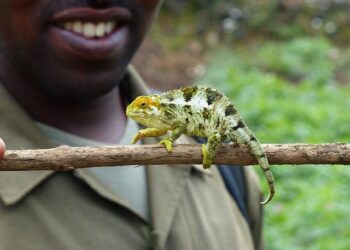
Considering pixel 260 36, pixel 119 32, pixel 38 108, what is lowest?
pixel 38 108

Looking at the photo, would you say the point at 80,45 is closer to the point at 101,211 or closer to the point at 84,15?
the point at 84,15

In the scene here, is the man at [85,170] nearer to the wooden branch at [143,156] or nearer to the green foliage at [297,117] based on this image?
the wooden branch at [143,156]

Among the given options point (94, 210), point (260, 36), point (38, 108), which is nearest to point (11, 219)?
point (94, 210)

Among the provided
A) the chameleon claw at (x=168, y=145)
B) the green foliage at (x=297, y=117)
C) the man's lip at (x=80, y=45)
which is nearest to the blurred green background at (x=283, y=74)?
the green foliage at (x=297, y=117)

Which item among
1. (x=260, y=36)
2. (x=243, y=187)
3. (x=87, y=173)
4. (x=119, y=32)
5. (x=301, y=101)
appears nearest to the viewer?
(x=87, y=173)

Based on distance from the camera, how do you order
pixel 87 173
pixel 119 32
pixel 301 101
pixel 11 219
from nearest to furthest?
pixel 11 219 → pixel 87 173 → pixel 119 32 → pixel 301 101

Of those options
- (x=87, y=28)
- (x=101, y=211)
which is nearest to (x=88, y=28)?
(x=87, y=28)

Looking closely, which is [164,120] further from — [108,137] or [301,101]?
[301,101]

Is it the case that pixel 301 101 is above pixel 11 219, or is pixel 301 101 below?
above
